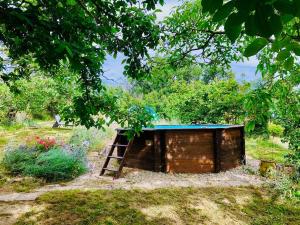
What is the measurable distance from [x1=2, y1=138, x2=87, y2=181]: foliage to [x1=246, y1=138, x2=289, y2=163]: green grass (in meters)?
6.89

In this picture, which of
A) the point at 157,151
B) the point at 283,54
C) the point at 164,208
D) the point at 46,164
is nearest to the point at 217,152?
the point at 157,151

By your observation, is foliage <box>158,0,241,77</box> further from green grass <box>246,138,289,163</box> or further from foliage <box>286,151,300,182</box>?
green grass <box>246,138,289,163</box>

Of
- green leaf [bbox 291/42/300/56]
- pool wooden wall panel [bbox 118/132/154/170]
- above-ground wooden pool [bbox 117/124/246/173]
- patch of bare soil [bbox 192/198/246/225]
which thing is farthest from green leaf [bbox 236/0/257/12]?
pool wooden wall panel [bbox 118/132/154/170]

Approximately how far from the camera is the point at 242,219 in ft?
17.7

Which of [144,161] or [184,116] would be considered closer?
[144,161]

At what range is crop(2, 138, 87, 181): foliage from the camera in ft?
25.2

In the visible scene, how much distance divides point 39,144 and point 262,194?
710cm

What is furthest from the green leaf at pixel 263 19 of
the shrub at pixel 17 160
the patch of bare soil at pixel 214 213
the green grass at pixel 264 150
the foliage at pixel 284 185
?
the green grass at pixel 264 150

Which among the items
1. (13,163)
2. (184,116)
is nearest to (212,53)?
(13,163)

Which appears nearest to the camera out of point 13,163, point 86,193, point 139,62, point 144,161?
point 139,62

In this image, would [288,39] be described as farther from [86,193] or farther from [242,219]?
[86,193]

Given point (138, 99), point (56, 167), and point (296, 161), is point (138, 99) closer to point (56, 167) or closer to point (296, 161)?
point (56, 167)

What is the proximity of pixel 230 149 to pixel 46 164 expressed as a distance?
552 centimetres

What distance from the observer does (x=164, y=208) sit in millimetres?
5633
